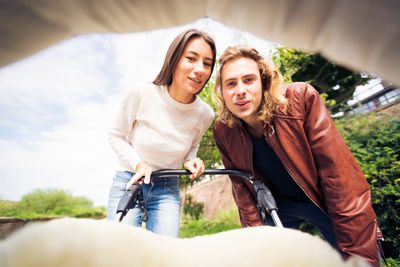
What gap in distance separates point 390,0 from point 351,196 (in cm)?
143

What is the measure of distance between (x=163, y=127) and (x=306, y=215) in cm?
149

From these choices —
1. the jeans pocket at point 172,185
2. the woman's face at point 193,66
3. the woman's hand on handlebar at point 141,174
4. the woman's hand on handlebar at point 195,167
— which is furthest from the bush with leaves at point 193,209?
the woman's face at point 193,66

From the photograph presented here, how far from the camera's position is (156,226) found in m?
1.69

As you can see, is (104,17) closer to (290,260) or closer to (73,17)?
(73,17)

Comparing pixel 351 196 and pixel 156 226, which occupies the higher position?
pixel 351 196

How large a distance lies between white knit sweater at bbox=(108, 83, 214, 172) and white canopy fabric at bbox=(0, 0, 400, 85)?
124 cm

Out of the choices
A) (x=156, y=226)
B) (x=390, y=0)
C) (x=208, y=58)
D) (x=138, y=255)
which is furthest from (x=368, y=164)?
(x=138, y=255)

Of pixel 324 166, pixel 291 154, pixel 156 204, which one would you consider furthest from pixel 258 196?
pixel 156 204

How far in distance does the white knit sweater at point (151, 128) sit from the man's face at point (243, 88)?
0.39 m

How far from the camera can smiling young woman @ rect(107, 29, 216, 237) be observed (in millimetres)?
1748

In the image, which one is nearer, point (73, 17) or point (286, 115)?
point (73, 17)

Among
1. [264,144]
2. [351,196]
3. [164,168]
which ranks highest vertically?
[264,144]

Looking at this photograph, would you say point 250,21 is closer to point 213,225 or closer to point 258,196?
point 258,196

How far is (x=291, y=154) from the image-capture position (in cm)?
162
